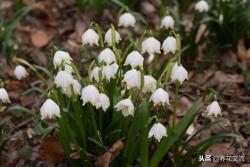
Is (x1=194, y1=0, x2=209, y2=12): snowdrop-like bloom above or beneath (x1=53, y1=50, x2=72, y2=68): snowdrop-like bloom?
above

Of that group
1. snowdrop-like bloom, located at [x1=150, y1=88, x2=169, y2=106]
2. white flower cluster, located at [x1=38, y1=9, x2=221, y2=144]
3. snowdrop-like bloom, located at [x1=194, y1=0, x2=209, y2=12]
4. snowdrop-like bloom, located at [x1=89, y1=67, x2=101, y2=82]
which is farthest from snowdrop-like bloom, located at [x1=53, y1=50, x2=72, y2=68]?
snowdrop-like bloom, located at [x1=194, y1=0, x2=209, y2=12]

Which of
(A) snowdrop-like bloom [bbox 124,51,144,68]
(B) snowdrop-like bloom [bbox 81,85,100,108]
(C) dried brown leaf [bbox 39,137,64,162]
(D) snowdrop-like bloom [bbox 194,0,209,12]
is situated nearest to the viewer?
(B) snowdrop-like bloom [bbox 81,85,100,108]

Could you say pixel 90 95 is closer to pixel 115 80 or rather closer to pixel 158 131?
pixel 115 80

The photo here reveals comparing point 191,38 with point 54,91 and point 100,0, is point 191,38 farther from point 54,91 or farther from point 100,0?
point 54,91

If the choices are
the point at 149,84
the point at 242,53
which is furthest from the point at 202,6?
the point at 149,84

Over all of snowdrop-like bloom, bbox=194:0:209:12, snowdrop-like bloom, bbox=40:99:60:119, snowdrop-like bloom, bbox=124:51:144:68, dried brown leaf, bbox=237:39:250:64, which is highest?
snowdrop-like bloom, bbox=194:0:209:12

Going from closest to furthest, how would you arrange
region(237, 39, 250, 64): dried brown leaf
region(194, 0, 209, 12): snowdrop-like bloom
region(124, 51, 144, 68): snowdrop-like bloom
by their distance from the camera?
region(124, 51, 144, 68): snowdrop-like bloom, region(194, 0, 209, 12): snowdrop-like bloom, region(237, 39, 250, 64): dried brown leaf

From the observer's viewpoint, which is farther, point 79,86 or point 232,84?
point 232,84

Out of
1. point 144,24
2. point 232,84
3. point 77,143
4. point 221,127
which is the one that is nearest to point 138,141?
point 77,143

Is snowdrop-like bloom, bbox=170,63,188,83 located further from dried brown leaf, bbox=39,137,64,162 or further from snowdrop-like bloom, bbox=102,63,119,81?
dried brown leaf, bbox=39,137,64,162
